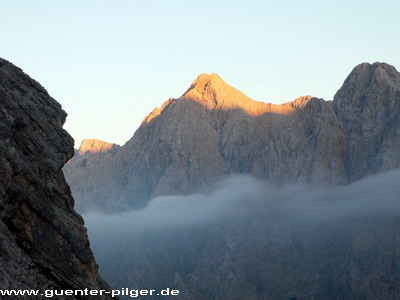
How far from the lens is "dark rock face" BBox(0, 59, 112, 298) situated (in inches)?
2173

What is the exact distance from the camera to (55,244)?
196 feet

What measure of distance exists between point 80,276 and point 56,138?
11.2 metres

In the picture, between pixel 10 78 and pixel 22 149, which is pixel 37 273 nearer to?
pixel 22 149

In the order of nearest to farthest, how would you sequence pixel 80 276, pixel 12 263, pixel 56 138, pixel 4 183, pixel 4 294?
pixel 4 294 < pixel 12 263 < pixel 4 183 < pixel 80 276 < pixel 56 138

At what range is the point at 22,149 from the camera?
61031 mm

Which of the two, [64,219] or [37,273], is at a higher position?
[64,219]

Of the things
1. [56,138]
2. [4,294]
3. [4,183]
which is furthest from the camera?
[56,138]

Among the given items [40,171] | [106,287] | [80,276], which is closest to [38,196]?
[40,171]

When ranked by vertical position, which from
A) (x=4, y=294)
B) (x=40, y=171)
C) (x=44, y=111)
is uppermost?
(x=44, y=111)

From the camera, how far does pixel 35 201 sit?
2349 inches

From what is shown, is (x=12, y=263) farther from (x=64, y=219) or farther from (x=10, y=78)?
(x=10, y=78)

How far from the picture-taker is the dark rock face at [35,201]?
181ft

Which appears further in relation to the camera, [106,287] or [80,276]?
[106,287]

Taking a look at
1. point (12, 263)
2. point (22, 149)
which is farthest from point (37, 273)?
point (22, 149)
